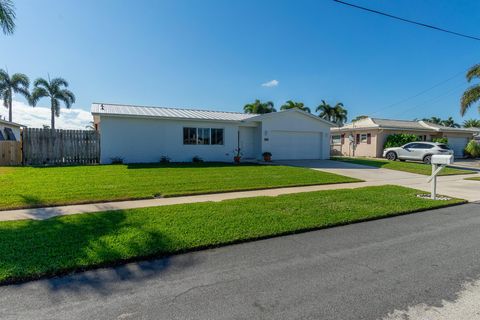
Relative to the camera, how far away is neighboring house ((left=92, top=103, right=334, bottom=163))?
1539 cm

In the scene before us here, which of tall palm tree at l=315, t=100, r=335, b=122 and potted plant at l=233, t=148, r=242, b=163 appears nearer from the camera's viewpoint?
potted plant at l=233, t=148, r=242, b=163

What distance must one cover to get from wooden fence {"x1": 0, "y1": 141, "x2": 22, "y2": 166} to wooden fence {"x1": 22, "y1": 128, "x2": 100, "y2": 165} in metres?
0.29

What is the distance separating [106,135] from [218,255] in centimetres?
1333

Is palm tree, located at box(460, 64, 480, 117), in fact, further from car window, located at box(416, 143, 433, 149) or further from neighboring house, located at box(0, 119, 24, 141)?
neighboring house, located at box(0, 119, 24, 141)

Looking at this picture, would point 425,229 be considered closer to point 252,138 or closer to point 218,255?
point 218,255

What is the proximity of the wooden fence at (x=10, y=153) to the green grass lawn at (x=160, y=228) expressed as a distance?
11.7 m

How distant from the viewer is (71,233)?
14.7 ft

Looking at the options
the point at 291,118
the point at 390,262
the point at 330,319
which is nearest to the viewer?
the point at 330,319

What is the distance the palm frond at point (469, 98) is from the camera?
20141 millimetres

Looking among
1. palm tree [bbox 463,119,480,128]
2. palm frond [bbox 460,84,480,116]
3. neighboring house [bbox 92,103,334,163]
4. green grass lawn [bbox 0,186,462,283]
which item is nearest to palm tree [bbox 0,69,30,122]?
neighboring house [bbox 92,103,334,163]

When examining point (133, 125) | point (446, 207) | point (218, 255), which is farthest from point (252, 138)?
point (218, 255)

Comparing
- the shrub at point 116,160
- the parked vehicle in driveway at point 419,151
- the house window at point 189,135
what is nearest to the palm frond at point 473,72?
the parked vehicle in driveway at point 419,151

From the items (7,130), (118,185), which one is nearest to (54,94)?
Answer: (7,130)

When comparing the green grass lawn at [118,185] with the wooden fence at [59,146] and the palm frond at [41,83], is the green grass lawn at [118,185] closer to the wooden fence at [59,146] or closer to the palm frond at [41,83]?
the wooden fence at [59,146]
